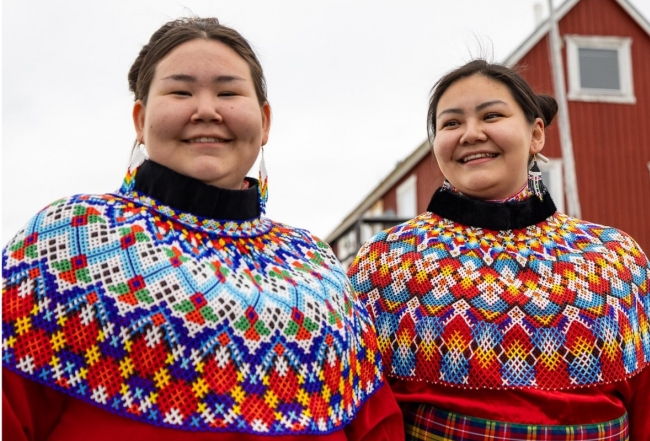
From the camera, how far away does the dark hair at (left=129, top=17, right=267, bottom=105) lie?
2070 millimetres

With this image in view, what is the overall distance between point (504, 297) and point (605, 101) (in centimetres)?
1079

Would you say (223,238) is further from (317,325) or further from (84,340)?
(84,340)

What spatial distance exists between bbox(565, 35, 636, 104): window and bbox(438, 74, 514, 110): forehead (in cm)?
1008

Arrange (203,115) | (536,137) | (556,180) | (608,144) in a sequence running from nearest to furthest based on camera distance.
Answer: (203,115) < (536,137) < (556,180) < (608,144)

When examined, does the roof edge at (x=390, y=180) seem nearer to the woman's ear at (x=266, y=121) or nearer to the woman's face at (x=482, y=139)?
the woman's face at (x=482, y=139)

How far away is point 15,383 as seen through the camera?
1604mm

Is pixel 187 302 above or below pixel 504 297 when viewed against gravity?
above

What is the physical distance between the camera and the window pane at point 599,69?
12.2 metres

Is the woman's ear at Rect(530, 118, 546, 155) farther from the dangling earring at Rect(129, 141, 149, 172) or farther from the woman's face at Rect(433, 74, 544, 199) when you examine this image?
the dangling earring at Rect(129, 141, 149, 172)

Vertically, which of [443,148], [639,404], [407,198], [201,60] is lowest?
[407,198]

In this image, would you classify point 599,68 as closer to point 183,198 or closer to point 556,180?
point 556,180

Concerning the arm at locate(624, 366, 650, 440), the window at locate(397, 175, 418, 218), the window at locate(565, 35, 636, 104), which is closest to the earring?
the arm at locate(624, 366, 650, 440)

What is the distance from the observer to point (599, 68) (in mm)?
→ 12352

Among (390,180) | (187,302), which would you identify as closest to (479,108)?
(187,302)
